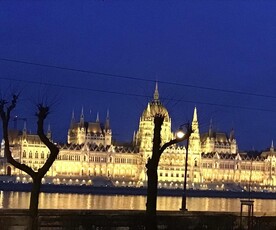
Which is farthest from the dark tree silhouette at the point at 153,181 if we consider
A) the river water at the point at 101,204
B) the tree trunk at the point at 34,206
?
the river water at the point at 101,204

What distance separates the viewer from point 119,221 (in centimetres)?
1304

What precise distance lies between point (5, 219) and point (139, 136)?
4596 inches

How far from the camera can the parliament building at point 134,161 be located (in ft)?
381

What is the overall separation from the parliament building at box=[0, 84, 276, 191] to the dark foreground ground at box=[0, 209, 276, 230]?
90164mm

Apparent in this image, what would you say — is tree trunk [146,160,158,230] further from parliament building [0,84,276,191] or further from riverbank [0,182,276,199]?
parliament building [0,84,276,191]

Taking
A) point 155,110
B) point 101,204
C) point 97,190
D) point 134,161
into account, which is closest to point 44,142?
point 155,110

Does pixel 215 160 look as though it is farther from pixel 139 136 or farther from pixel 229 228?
pixel 229 228

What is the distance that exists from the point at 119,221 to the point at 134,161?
10966cm

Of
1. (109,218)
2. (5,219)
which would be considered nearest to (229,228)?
(109,218)

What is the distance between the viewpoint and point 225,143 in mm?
148250

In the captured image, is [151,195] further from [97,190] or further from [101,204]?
[97,190]

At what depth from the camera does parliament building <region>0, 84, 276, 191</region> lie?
11600cm

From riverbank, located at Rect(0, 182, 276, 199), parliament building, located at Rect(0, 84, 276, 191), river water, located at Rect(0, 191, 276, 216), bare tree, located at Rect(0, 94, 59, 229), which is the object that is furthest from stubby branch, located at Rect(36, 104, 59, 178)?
parliament building, located at Rect(0, 84, 276, 191)

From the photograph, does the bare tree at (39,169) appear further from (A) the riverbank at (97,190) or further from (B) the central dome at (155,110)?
(A) the riverbank at (97,190)
